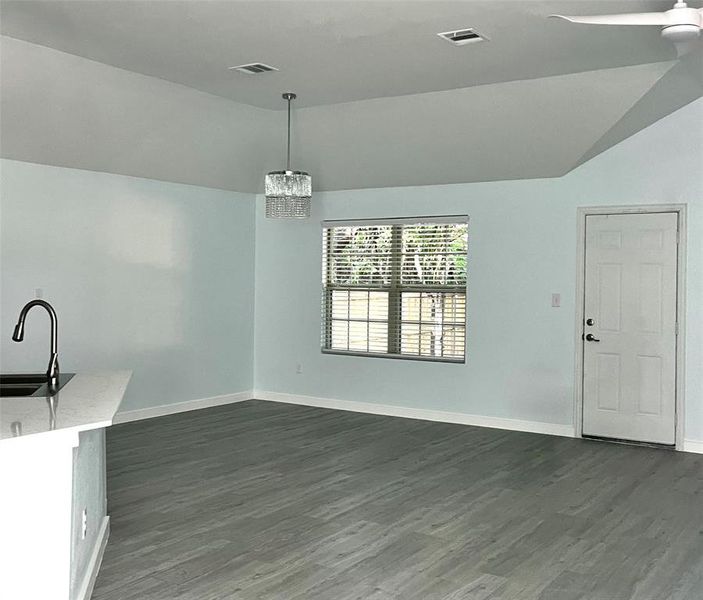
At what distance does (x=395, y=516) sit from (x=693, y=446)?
3199 millimetres

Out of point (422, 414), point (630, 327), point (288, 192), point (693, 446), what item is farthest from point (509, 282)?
point (288, 192)

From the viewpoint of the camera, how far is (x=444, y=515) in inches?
189

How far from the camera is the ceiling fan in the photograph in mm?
3518

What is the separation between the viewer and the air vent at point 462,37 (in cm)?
475

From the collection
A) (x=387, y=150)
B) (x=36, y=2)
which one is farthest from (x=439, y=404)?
(x=36, y=2)

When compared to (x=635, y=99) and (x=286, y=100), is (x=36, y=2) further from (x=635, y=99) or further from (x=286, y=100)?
(x=635, y=99)

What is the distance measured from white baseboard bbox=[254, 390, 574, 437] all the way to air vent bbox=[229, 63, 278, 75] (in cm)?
392

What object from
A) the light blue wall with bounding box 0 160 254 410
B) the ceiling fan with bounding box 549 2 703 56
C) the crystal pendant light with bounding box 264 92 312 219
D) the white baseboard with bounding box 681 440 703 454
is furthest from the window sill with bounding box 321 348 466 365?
the ceiling fan with bounding box 549 2 703 56

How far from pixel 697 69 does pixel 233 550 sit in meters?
4.51

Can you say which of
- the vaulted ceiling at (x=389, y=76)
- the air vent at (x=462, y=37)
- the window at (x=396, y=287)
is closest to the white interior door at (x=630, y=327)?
the vaulted ceiling at (x=389, y=76)

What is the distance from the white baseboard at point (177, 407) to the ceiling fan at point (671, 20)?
5.60m

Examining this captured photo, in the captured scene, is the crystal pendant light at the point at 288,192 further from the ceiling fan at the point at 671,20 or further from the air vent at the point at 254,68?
the ceiling fan at the point at 671,20

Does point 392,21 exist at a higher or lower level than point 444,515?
higher

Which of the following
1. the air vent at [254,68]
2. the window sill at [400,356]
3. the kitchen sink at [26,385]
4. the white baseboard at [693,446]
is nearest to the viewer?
the kitchen sink at [26,385]
